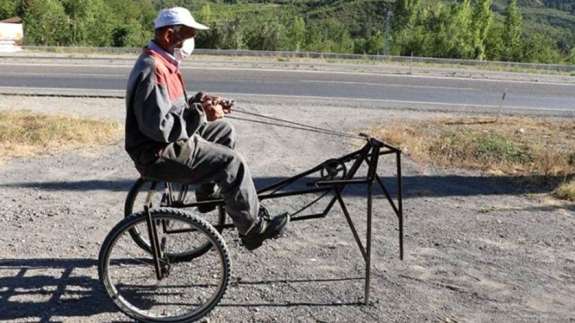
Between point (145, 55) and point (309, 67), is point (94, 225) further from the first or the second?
point (309, 67)

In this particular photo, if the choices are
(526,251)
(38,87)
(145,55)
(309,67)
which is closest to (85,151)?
(145,55)

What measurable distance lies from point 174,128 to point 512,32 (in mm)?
66129

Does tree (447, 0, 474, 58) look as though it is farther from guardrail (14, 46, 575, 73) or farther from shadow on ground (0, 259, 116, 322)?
shadow on ground (0, 259, 116, 322)

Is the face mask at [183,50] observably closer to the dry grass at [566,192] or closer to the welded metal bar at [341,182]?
the welded metal bar at [341,182]

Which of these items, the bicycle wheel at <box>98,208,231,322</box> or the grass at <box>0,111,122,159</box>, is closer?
the bicycle wheel at <box>98,208,231,322</box>

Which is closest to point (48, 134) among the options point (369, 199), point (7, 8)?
point (369, 199)

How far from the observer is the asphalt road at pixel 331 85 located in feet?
55.9

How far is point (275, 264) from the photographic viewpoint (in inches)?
187

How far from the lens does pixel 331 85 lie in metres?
19.6

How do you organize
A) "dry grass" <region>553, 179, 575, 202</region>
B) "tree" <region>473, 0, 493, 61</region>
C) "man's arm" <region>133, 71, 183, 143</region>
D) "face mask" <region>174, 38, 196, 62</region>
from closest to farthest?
"man's arm" <region>133, 71, 183, 143</region> → "face mask" <region>174, 38, 196, 62</region> → "dry grass" <region>553, 179, 575, 202</region> → "tree" <region>473, 0, 493, 61</region>

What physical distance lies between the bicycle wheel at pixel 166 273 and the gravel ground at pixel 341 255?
0.17 meters

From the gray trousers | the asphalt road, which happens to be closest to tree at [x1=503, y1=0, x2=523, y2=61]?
the asphalt road

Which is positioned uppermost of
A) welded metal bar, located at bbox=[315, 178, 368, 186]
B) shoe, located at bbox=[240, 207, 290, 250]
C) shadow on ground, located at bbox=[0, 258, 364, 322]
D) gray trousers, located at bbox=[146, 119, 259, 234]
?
gray trousers, located at bbox=[146, 119, 259, 234]

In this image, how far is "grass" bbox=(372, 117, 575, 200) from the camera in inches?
321
